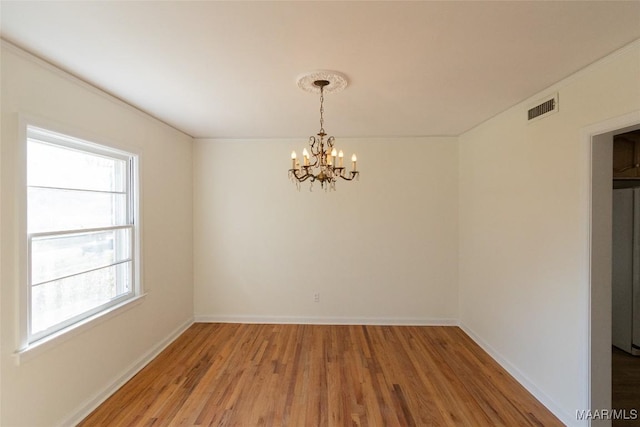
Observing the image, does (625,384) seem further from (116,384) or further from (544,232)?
(116,384)

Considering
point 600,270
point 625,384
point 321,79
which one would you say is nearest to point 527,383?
point 625,384

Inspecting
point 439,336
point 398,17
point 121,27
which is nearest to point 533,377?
point 439,336

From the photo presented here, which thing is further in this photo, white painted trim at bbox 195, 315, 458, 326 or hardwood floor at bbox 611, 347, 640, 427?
white painted trim at bbox 195, 315, 458, 326

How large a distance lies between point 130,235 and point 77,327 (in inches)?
39.9

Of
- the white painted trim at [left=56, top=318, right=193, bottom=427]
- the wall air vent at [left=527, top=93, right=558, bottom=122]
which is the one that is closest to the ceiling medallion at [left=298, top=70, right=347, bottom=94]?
the wall air vent at [left=527, top=93, right=558, bottom=122]

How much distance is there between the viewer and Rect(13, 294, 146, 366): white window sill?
1.86 meters

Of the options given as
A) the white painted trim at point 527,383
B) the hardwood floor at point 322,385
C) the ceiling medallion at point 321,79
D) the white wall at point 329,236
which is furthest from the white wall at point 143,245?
the white painted trim at point 527,383

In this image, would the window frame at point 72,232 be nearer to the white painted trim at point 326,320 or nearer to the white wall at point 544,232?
the white painted trim at point 326,320

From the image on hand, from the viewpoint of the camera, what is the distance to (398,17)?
4.99 feet

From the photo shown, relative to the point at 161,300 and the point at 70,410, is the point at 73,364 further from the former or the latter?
the point at 161,300

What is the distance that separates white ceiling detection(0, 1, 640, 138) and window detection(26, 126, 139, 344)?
2.11 feet

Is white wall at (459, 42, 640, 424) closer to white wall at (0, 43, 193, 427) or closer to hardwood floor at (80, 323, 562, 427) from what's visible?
hardwood floor at (80, 323, 562, 427)

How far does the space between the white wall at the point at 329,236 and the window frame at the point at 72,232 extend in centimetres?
131

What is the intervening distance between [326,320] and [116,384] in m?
2.58
